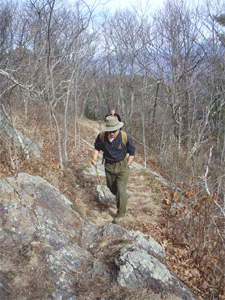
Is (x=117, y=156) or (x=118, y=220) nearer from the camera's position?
(x=117, y=156)

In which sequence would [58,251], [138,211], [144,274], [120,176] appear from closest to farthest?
[144,274] < [58,251] < [120,176] < [138,211]

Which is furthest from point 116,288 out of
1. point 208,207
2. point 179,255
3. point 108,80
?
point 108,80

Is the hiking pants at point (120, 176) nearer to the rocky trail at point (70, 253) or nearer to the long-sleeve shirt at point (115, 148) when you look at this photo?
the long-sleeve shirt at point (115, 148)

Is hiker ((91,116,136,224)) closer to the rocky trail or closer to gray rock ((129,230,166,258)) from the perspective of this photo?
the rocky trail

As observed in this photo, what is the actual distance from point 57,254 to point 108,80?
17873 mm

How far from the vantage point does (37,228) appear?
3.07 meters

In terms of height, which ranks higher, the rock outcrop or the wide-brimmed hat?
the wide-brimmed hat

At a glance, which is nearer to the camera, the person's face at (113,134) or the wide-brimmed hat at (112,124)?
the wide-brimmed hat at (112,124)

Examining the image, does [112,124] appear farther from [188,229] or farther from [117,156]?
[188,229]

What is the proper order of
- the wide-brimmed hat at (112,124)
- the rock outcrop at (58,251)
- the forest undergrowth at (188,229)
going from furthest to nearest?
the wide-brimmed hat at (112,124), the forest undergrowth at (188,229), the rock outcrop at (58,251)

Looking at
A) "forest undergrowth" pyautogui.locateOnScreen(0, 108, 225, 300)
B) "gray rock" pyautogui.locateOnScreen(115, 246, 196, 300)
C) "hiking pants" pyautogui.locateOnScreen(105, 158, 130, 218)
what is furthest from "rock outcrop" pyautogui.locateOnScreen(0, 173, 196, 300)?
"hiking pants" pyautogui.locateOnScreen(105, 158, 130, 218)

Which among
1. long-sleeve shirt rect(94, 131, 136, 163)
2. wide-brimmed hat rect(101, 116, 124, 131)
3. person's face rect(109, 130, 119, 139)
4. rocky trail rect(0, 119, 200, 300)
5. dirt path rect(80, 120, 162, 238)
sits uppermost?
wide-brimmed hat rect(101, 116, 124, 131)

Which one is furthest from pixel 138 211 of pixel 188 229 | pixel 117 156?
pixel 117 156

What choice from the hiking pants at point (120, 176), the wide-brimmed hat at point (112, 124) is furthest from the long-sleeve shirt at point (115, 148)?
the wide-brimmed hat at point (112, 124)
